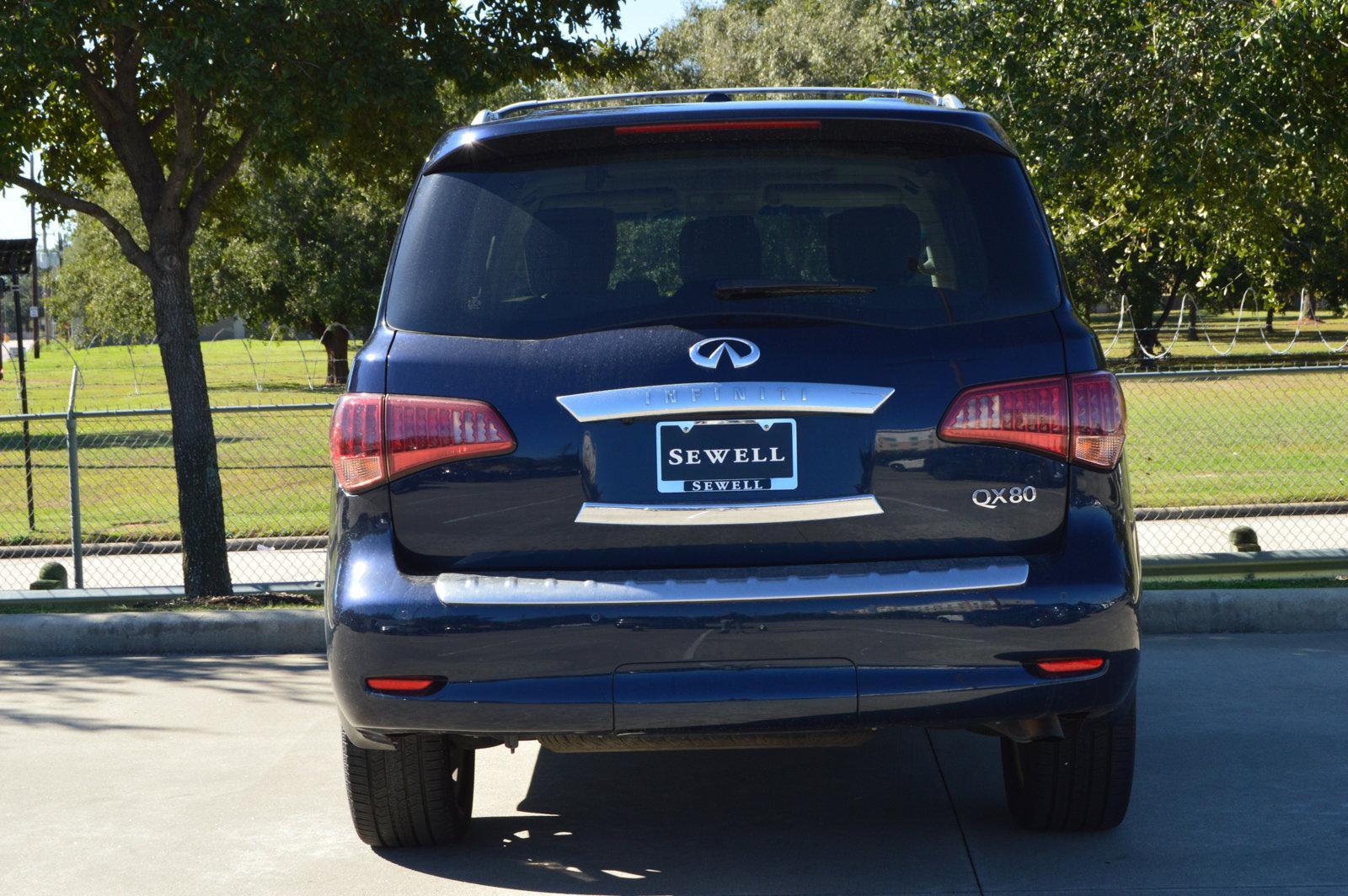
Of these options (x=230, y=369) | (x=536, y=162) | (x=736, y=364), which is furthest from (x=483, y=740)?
(x=230, y=369)

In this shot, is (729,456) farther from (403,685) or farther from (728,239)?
(403,685)

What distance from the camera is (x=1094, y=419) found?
356cm

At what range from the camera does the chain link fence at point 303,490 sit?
10930 millimetres

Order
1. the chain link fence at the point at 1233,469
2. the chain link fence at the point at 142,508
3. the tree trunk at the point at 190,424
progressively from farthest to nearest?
the chain link fence at the point at 1233,469 < the chain link fence at the point at 142,508 < the tree trunk at the point at 190,424

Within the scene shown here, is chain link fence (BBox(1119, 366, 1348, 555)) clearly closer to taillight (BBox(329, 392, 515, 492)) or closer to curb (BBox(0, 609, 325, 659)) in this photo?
curb (BBox(0, 609, 325, 659))

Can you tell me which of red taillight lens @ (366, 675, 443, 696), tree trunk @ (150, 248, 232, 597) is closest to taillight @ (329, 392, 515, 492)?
red taillight lens @ (366, 675, 443, 696)

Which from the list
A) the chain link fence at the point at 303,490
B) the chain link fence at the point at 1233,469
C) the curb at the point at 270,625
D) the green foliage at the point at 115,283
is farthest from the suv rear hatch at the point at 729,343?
the green foliage at the point at 115,283

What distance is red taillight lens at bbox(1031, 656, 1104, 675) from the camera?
3511 mm

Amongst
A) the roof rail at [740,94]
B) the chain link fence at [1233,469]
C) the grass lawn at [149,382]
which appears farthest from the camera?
the grass lawn at [149,382]

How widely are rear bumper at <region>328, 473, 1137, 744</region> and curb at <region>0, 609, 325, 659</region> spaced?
12.7ft

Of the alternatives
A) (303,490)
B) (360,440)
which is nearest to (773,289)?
(360,440)

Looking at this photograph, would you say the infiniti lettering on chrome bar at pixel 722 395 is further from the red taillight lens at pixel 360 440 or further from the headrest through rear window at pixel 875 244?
the red taillight lens at pixel 360 440

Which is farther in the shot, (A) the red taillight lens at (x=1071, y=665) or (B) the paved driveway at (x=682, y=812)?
(B) the paved driveway at (x=682, y=812)

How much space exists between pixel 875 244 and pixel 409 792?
1961 mm
